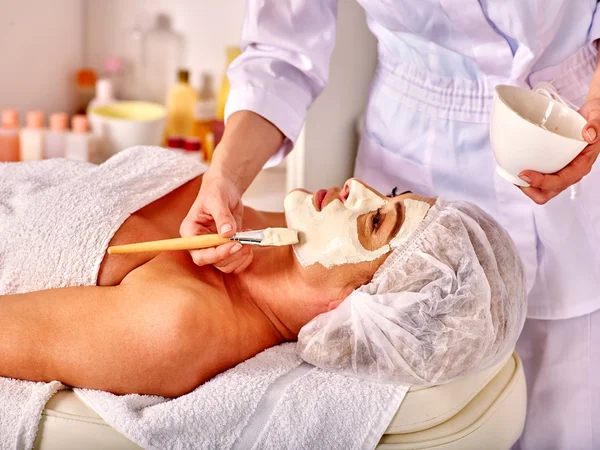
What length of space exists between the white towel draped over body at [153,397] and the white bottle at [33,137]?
976 mm

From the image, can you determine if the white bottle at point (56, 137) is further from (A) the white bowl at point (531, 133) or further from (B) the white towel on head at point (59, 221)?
(A) the white bowl at point (531, 133)

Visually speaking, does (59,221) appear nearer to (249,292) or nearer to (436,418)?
(249,292)

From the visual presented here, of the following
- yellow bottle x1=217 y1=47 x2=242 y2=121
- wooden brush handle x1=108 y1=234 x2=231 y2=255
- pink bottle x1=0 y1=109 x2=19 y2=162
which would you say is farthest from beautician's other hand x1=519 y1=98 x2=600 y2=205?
pink bottle x1=0 y1=109 x2=19 y2=162

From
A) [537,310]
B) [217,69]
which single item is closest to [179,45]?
[217,69]

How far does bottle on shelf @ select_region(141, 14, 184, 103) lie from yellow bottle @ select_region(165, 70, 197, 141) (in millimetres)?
106

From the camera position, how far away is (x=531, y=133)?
1.13m

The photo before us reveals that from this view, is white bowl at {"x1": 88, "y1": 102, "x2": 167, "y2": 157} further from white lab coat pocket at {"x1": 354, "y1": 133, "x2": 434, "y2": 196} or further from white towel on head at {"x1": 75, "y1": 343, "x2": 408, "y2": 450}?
white towel on head at {"x1": 75, "y1": 343, "x2": 408, "y2": 450}

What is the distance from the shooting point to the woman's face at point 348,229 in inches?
52.6

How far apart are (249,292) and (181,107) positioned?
142 centimetres

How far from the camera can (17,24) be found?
8.25 ft

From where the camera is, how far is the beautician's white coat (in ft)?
4.76

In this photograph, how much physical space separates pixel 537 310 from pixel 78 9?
2035 millimetres

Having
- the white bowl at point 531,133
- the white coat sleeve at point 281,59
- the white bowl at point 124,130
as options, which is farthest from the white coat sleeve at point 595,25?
the white bowl at point 124,130

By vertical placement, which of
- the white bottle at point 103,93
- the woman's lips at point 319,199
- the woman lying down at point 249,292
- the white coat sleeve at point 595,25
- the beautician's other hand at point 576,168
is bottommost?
the white bottle at point 103,93
